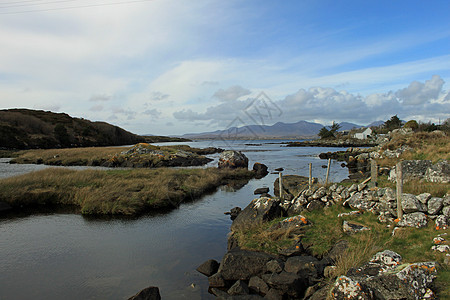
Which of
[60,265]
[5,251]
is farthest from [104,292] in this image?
[5,251]

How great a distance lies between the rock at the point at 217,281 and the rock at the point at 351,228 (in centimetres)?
563

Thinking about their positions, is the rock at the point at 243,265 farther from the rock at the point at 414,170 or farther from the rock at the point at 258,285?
the rock at the point at 414,170

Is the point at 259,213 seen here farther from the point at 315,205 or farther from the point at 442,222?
the point at 442,222

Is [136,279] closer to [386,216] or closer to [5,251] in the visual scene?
[5,251]

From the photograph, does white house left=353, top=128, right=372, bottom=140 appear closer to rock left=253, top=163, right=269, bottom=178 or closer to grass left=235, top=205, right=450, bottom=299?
rock left=253, top=163, right=269, bottom=178

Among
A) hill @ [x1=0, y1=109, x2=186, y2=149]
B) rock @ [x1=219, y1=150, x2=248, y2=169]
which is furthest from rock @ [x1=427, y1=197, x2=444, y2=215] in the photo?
hill @ [x1=0, y1=109, x2=186, y2=149]

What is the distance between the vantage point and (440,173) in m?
15.2

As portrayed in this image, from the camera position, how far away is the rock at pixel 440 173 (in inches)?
588

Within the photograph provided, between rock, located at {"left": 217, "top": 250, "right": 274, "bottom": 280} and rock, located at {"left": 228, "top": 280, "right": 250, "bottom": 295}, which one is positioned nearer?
rock, located at {"left": 228, "top": 280, "right": 250, "bottom": 295}

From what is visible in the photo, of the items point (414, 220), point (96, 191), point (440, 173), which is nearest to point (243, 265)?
point (414, 220)

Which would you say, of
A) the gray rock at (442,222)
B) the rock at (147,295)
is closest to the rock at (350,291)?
the rock at (147,295)

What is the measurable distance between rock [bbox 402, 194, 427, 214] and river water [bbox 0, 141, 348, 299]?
831 cm

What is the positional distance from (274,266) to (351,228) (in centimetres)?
394

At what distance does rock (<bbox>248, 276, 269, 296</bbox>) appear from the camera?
9.26 m
